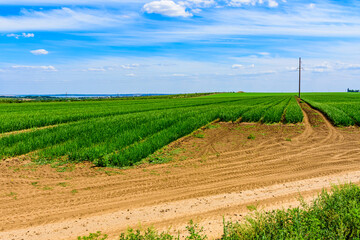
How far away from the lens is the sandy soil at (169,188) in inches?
228

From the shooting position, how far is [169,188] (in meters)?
7.79

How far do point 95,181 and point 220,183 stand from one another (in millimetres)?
3997

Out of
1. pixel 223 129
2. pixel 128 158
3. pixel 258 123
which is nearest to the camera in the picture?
pixel 128 158

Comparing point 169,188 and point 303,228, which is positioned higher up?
point 303,228

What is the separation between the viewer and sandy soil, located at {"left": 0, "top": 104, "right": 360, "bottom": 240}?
5.79m

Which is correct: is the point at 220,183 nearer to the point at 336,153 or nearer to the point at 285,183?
the point at 285,183

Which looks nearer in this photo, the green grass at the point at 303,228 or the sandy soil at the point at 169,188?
the green grass at the point at 303,228

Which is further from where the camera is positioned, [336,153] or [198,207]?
[336,153]

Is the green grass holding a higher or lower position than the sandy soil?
higher

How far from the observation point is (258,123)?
22.0 m

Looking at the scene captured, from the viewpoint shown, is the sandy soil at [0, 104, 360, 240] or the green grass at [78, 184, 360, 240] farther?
the sandy soil at [0, 104, 360, 240]

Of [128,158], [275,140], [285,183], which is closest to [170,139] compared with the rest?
[128,158]

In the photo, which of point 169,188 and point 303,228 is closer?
point 303,228

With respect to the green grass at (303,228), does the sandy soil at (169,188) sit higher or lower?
lower
